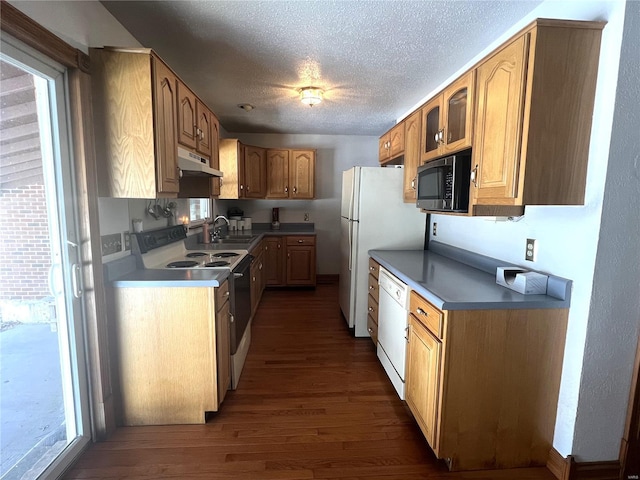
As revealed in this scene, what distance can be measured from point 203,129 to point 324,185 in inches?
111

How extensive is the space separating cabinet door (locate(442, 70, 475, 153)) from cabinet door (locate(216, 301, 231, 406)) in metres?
1.73

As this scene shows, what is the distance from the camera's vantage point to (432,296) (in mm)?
1538

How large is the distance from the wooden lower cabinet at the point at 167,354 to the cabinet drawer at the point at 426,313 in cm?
116

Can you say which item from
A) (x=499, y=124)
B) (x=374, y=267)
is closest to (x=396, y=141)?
(x=374, y=267)

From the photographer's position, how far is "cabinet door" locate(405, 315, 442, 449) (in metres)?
1.54

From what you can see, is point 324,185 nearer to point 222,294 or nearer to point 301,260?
point 301,260

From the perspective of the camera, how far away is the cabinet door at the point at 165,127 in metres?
1.61

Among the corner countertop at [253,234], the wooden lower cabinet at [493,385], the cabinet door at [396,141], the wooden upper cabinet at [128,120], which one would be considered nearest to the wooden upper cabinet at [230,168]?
the corner countertop at [253,234]

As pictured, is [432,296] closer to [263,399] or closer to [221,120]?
[263,399]

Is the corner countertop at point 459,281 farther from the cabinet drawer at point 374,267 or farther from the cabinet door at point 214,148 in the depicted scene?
the cabinet door at point 214,148

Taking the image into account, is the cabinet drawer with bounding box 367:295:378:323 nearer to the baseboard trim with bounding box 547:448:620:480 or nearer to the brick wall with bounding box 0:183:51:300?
the baseboard trim with bounding box 547:448:620:480

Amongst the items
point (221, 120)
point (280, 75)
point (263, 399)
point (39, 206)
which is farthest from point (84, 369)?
point (221, 120)

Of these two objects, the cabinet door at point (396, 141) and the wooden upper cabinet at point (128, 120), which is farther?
the cabinet door at point (396, 141)

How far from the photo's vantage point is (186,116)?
2027 millimetres
